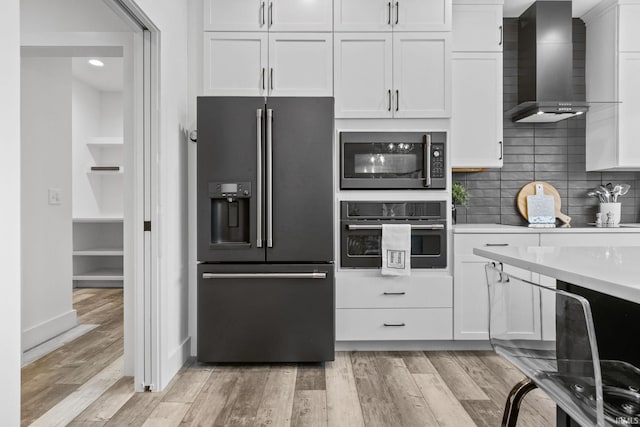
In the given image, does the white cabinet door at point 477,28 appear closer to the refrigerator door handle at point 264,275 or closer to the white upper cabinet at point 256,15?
the white upper cabinet at point 256,15

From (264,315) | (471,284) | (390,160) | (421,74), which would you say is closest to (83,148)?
(264,315)

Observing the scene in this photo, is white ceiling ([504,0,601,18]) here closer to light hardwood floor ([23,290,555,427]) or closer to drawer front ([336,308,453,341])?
drawer front ([336,308,453,341])

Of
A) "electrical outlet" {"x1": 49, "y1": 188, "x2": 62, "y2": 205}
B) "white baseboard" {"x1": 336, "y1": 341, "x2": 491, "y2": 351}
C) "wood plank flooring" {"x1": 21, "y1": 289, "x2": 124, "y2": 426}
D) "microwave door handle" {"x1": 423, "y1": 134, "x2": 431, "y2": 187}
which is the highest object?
"microwave door handle" {"x1": 423, "y1": 134, "x2": 431, "y2": 187}

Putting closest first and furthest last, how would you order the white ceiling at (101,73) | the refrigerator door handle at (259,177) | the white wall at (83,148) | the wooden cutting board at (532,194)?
the refrigerator door handle at (259,177) → the wooden cutting board at (532,194) → the white ceiling at (101,73) → the white wall at (83,148)

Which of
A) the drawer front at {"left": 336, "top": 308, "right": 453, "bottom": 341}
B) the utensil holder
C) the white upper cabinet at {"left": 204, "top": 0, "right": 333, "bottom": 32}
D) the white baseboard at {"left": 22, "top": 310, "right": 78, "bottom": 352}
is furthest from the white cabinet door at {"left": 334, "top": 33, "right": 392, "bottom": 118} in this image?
the white baseboard at {"left": 22, "top": 310, "right": 78, "bottom": 352}

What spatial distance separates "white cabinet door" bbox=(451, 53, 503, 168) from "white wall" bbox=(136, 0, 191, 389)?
6.30 ft

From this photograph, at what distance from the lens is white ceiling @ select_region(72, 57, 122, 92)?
468 centimetres

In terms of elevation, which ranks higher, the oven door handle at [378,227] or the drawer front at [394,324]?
the oven door handle at [378,227]

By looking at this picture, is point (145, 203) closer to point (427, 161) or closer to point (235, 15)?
point (235, 15)

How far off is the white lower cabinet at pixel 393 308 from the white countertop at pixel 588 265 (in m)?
1.33

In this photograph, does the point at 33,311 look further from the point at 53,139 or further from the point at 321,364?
the point at 321,364

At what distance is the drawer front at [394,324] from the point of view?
2883mm
